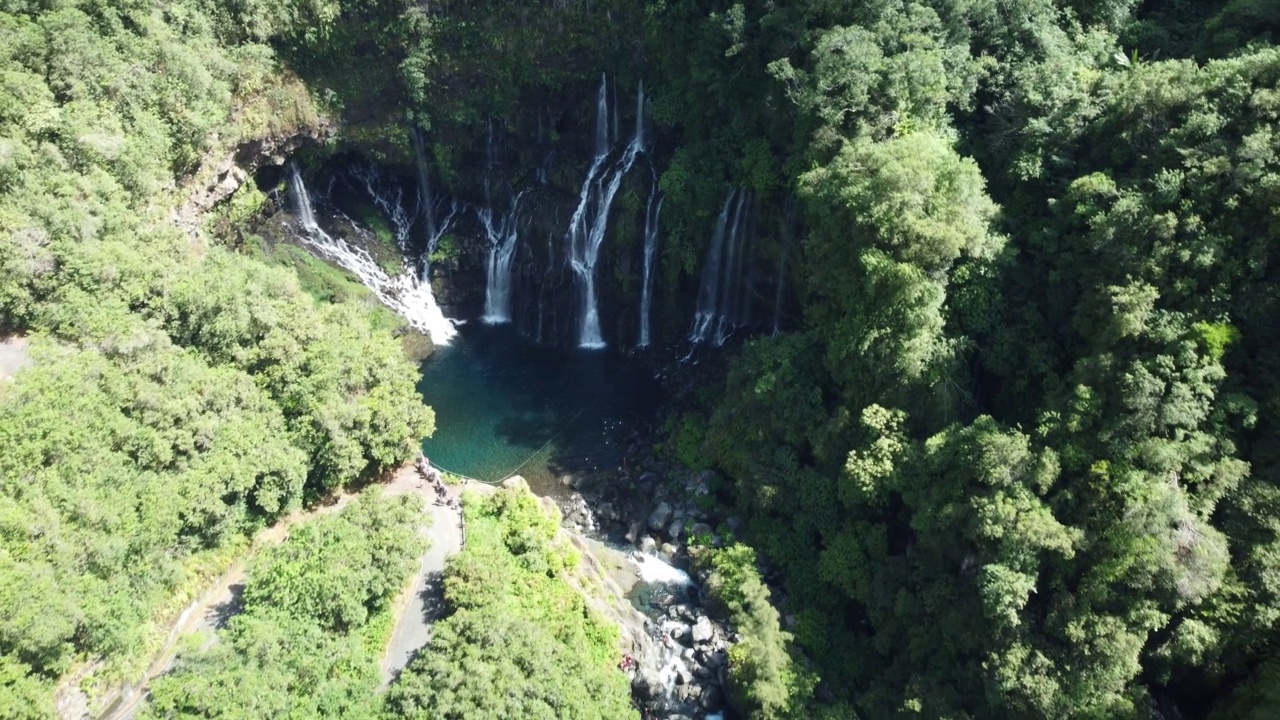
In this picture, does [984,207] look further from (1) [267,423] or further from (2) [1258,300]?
(1) [267,423]

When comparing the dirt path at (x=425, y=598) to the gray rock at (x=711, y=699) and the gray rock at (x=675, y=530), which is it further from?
the gray rock at (x=711, y=699)

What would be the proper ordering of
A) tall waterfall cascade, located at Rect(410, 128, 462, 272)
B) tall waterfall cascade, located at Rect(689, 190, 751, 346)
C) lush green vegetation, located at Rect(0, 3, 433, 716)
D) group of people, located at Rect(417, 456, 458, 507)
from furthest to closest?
tall waterfall cascade, located at Rect(410, 128, 462, 272)
tall waterfall cascade, located at Rect(689, 190, 751, 346)
group of people, located at Rect(417, 456, 458, 507)
lush green vegetation, located at Rect(0, 3, 433, 716)

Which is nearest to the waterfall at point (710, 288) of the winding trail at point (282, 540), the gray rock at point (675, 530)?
the gray rock at point (675, 530)

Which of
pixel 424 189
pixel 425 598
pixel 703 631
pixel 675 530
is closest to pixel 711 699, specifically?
pixel 703 631

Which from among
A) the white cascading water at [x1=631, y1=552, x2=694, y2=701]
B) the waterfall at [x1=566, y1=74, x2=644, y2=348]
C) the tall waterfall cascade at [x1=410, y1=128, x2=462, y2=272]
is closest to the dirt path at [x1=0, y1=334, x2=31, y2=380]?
the tall waterfall cascade at [x1=410, y1=128, x2=462, y2=272]

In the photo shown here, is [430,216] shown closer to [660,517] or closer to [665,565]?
[660,517]

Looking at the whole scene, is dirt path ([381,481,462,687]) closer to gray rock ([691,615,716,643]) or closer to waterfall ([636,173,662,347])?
gray rock ([691,615,716,643])
